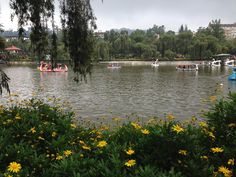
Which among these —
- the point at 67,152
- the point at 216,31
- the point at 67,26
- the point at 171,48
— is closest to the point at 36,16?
the point at 67,26

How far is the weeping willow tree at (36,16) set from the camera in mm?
6367

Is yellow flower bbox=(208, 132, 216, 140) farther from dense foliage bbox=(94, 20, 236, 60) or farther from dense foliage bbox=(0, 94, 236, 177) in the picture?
dense foliage bbox=(94, 20, 236, 60)

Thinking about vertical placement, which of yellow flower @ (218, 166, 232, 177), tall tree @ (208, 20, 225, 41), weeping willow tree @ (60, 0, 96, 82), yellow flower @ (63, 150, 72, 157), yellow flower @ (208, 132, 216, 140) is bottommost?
yellow flower @ (218, 166, 232, 177)

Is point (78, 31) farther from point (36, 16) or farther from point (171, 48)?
point (171, 48)

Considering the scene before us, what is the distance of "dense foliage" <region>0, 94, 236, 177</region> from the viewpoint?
3.59 meters

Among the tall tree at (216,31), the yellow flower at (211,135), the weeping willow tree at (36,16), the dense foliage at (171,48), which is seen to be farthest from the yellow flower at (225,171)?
the tall tree at (216,31)

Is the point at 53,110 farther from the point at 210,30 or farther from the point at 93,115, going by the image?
the point at 210,30

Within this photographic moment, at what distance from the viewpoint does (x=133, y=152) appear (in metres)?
3.90

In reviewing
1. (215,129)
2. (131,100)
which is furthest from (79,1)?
(131,100)

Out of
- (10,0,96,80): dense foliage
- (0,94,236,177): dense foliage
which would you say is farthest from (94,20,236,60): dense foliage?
(0,94,236,177): dense foliage

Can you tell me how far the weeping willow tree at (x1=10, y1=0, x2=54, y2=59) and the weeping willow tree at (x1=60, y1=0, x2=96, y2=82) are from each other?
499mm

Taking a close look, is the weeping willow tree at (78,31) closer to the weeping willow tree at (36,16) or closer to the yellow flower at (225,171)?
the weeping willow tree at (36,16)

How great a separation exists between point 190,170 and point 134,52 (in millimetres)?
142476

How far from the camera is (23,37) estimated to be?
6723 mm
